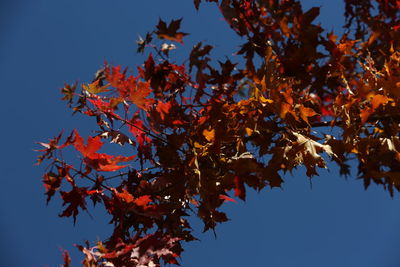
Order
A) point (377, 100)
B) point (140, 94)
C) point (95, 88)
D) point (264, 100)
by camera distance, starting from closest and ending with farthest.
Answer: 1. point (377, 100)
2. point (264, 100)
3. point (140, 94)
4. point (95, 88)

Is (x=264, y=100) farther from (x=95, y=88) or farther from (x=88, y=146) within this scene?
(x=95, y=88)

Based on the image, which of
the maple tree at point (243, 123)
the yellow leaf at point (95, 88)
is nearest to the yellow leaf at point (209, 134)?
the maple tree at point (243, 123)

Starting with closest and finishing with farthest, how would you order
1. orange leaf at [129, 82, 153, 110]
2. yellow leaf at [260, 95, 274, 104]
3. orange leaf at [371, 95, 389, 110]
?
orange leaf at [371, 95, 389, 110] < yellow leaf at [260, 95, 274, 104] < orange leaf at [129, 82, 153, 110]

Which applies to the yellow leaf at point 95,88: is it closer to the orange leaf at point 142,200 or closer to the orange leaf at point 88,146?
the orange leaf at point 88,146

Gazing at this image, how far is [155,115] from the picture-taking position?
215cm

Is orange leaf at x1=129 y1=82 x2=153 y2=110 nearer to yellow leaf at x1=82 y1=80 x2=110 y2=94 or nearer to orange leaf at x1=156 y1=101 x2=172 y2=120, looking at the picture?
orange leaf at x1=156 y1=101 x2=172 y2=120

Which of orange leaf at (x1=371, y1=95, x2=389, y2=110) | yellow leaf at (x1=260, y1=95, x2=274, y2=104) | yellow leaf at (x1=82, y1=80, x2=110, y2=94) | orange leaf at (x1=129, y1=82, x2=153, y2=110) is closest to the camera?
orange leaf at (x1=371, y1=95, x2=389, y2=110)

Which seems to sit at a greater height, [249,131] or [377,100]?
[249,131]

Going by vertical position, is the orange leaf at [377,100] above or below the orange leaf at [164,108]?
below

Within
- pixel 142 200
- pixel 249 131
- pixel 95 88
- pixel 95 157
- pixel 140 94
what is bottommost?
pixel 142 200

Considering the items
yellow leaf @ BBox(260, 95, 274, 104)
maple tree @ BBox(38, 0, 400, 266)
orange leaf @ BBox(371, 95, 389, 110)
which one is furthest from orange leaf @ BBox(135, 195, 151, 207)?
orange leaf @ BBox(371, 95, 389, 110)

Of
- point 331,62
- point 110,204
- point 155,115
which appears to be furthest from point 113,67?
point 331,62

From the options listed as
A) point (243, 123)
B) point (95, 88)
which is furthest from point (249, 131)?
point (95, 88)

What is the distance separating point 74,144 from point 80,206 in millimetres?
389
